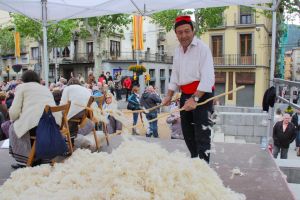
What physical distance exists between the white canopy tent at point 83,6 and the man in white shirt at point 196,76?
3.78m

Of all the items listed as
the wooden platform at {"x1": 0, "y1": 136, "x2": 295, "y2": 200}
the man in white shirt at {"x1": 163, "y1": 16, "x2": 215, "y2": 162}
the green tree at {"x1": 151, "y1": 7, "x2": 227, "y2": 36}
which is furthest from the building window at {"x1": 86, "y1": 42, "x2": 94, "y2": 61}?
the man in white shirt at {"x1": 163, "y1": 16, "x2": 215, "y2": 162}

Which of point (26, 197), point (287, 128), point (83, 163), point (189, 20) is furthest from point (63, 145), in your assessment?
point (287, 128)

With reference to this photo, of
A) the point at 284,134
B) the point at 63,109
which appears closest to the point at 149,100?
the point at 284,134

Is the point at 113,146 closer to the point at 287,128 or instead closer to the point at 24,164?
the point at 24,164

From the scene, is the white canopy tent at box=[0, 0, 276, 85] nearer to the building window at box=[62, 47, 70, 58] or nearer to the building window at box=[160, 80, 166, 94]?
the building window at box=[160, 80, 166, 94]

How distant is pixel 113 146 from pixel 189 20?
2.63 m

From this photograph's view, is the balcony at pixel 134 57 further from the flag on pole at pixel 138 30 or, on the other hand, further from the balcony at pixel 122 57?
the flag on pole at pixel 138 30

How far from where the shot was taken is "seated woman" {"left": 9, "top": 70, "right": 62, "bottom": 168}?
426 cm

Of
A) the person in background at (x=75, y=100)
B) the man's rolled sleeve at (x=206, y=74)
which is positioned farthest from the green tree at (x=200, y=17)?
the man's rolled sleeve at (x=206, y=74)

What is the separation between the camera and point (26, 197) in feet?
8.63

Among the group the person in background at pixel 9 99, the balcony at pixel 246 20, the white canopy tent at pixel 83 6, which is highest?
the balcony at pixel 246 20

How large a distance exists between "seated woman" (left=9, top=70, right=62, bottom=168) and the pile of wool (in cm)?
116

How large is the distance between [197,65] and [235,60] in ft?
101

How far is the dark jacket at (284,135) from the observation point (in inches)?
345
